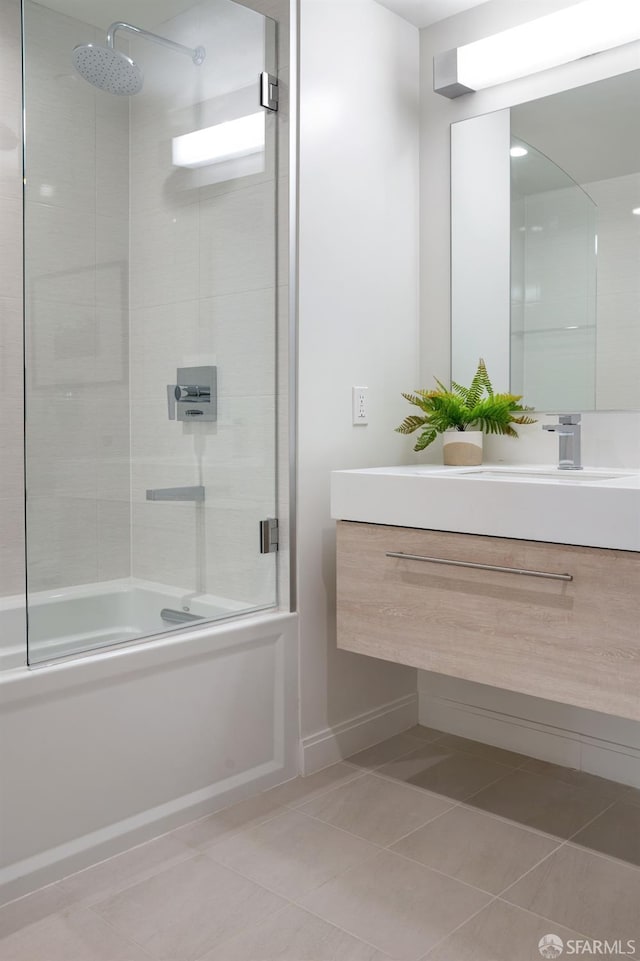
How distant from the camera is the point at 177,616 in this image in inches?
80.0

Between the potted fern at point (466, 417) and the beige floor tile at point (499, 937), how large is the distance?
4.01 feet

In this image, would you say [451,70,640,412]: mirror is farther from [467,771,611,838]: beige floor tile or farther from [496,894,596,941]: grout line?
[496,894,596,941]: grout line

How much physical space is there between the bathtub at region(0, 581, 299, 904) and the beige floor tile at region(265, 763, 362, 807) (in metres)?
0.04

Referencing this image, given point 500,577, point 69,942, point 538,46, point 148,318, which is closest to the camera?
point 69,942

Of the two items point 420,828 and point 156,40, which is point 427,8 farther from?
point 420,828

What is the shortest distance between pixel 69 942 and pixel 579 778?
141 centimetres

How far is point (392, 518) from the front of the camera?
2031 millimetres

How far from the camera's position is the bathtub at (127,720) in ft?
5.49

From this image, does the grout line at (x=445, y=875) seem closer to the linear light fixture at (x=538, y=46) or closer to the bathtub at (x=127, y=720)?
the bathtub at (x=127, y=720)

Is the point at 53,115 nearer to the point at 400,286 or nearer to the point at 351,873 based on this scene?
the point at 400,286

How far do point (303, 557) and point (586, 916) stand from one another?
1.10 metres

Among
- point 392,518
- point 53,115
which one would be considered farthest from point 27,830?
point 53,115

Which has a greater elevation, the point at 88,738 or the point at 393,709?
the point at 88,738

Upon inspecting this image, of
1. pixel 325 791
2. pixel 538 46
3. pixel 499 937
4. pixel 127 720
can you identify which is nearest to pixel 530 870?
pixel 499 937
